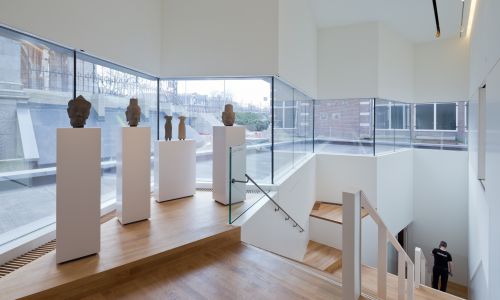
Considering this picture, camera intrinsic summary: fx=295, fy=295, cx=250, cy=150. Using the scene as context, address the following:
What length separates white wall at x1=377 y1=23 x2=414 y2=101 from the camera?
9.41 meters

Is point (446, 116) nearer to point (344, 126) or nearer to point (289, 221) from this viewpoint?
point (344, 126)

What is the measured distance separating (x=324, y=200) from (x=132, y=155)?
7413mm

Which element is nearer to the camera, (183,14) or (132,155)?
(132,155)

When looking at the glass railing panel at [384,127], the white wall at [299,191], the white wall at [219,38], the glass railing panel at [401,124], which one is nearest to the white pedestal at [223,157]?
the white wall at [299,191]

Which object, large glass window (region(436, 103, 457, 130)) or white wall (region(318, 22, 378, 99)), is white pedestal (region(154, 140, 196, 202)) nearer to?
white wall (region(318, 22, 378, 99))

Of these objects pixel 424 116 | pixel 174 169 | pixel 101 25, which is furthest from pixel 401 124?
pixel 101 25

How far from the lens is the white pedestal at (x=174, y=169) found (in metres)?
5.61

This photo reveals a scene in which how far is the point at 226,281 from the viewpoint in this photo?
3.15m

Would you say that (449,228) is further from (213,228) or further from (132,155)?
(132,155)

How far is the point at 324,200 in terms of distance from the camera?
10203 millimetres

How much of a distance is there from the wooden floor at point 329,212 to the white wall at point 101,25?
6121 mm

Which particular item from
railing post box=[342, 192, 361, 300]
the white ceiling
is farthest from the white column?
the white ceiling

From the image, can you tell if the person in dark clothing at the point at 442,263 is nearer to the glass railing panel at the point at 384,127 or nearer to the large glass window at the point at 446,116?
the glass railing panel at the point at 384,127

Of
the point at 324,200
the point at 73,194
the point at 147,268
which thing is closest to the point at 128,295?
the point at 147,268
